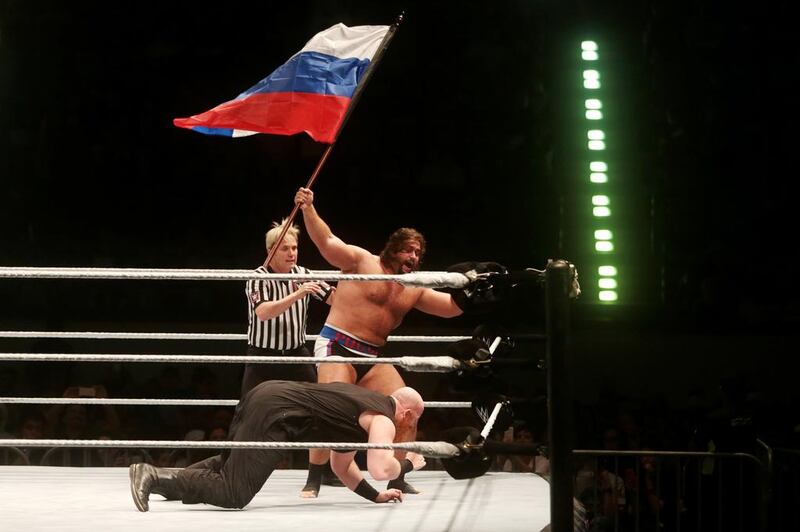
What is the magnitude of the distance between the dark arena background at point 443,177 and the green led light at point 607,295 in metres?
0.03

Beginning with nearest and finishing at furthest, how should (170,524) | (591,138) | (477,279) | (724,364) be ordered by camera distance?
1. (477,279)
2. (170,524)
3. (591,138)
4. (724,364)

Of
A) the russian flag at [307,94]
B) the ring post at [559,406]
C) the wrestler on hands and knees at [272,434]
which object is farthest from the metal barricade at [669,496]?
the ring post at [559,406]

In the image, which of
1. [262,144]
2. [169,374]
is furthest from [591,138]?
[169,374]

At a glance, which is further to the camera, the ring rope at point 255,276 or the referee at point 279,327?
the referee at point 279,327

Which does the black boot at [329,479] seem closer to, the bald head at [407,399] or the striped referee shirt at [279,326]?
the striped referee shirt at [279,326]

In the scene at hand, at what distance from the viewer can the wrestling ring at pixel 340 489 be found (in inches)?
87.7

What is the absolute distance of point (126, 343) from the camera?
24.5 ft

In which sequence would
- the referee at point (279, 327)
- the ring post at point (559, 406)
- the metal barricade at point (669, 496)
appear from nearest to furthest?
the ring post at point (559, 406) < the referee at point (279, 327) < the metal barricade at point (669, 496)

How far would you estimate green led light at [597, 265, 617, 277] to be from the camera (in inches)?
246

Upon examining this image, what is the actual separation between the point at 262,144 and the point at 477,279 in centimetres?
491

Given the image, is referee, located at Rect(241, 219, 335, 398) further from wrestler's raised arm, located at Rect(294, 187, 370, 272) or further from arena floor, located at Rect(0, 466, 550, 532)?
arena floor, located at Rect(0, 466, 550, 532)

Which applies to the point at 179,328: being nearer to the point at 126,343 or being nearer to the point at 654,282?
the point at 126,343

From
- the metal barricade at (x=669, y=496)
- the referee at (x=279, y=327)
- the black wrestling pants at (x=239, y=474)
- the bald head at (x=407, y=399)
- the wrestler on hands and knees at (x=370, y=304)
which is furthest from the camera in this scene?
the metal barricade at (x=669, y=496)

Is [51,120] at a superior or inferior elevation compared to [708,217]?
superior
